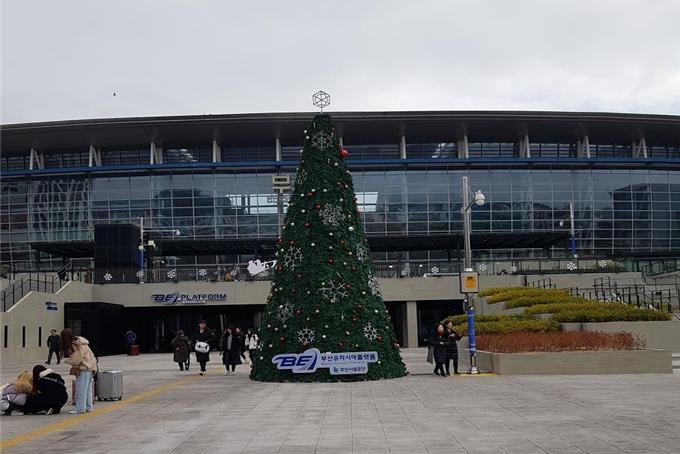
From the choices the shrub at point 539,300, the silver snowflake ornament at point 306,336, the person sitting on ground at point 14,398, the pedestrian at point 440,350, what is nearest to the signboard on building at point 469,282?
the pedestrian at point 440,350

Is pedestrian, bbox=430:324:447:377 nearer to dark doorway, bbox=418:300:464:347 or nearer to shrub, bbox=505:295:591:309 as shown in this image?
shrub, bbox=505:295:591:309

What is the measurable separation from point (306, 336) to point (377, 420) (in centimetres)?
713

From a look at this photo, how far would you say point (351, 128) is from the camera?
70750mm

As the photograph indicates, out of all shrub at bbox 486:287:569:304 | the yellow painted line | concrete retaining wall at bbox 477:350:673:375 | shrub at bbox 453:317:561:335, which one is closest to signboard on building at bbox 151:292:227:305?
shrub at bbox 486:287:569:304

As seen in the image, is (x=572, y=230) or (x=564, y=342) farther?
(x=572, y=230)

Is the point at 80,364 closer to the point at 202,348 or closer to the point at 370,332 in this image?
the point at 370,332

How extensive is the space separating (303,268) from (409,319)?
1331 inches

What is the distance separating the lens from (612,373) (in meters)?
21.9

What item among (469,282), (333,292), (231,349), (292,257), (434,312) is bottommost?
(434,312)

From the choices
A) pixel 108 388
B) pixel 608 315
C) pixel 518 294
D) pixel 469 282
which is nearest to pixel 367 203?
pixel 518 294

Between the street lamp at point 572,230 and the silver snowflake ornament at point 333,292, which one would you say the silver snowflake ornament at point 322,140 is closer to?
the silver snowflake ornament at point 333,292

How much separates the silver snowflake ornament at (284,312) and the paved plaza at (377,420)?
5.48 ft

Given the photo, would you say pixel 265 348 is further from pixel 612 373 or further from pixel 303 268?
pixel 612 373

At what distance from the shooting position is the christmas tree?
64.8 ft
